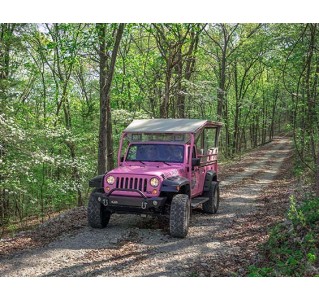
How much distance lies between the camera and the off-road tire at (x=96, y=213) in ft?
25.9

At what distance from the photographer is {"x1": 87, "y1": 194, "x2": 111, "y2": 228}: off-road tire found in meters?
7.89

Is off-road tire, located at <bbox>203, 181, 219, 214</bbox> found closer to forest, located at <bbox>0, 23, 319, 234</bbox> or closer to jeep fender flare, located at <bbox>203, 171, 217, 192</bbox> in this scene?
jeep fender flare, located at <bbox>203, 171, 217, 192</bbox>

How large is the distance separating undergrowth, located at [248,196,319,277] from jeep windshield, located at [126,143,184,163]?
277 cm

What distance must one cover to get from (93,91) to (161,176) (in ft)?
81.6

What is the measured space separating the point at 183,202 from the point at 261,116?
43791 millimetres

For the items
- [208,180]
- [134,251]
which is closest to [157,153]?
[208,180]

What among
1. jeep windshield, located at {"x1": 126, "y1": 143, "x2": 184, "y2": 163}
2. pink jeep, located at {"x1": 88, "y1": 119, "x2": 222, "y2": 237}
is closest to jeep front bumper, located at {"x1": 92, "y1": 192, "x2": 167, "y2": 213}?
pink jeep, located at {"x1": 88, "y1": 119, "x2": 222, "y2": 237}

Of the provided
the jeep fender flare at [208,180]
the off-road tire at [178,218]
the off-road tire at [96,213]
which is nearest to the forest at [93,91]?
the off-road tire at [96,213]

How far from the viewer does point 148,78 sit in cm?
2209

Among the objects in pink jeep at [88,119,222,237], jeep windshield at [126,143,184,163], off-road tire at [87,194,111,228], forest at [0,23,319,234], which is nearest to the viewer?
pink jeep at [88,119,222,237]

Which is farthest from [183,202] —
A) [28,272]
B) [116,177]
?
[28,272]

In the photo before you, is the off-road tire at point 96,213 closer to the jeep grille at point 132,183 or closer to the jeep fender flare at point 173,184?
the jeep grille at point 132,183

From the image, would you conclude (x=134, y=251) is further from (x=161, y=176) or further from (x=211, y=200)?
(x=211, y=200)

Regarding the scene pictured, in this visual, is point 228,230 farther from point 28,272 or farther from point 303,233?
point 28,272
